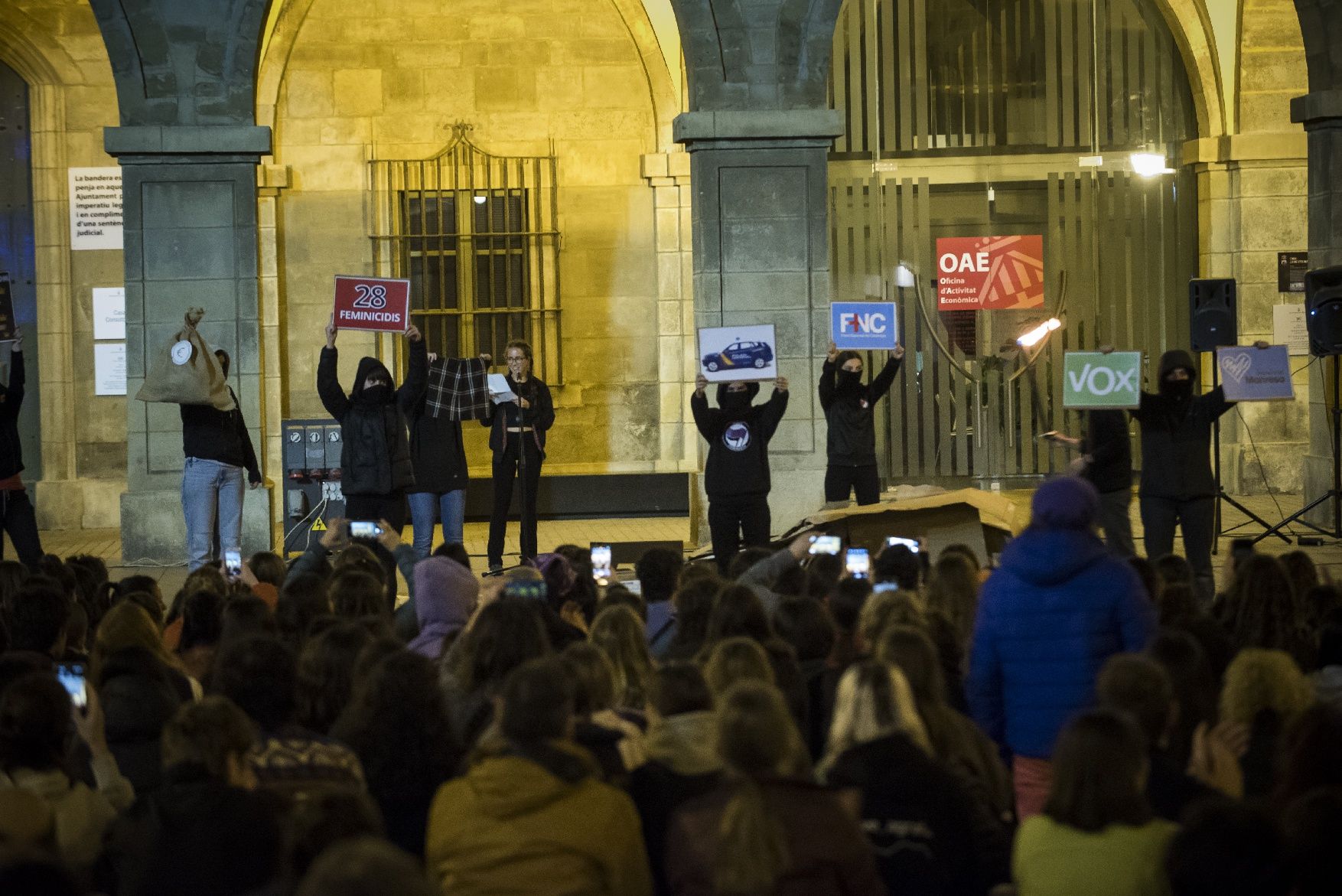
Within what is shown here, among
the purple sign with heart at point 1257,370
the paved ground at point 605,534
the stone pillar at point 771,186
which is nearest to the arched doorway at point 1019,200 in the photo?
the paved ground at point 605,534

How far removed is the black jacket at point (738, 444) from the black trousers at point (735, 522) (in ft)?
0.17

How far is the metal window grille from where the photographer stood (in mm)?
17797

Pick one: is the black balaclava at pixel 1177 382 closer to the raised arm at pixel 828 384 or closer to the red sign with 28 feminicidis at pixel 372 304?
the raised arm at pixel 828 384

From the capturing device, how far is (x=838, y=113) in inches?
532

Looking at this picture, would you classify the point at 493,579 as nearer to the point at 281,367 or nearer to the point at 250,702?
the point at 250,702

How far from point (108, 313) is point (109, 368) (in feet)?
1.78

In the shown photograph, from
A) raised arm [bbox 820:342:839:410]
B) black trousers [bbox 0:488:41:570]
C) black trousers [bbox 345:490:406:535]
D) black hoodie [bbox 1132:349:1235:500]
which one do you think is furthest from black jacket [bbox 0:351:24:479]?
black hoodie [bbox 1132:349:1235:500]

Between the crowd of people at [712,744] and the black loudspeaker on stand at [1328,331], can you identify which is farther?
the black loudspeaker on stand at [1328,331]

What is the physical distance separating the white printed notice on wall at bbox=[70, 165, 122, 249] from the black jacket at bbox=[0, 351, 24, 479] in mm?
5897

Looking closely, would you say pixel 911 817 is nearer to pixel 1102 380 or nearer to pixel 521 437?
pixel 1102 380

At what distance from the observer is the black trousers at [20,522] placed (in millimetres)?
11109

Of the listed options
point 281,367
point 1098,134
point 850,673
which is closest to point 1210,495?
point 850,673

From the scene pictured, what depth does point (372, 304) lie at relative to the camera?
11523mm

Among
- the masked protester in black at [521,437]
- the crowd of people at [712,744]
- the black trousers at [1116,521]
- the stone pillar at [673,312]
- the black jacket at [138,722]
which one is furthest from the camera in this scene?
the stone pillar at [673,312]
